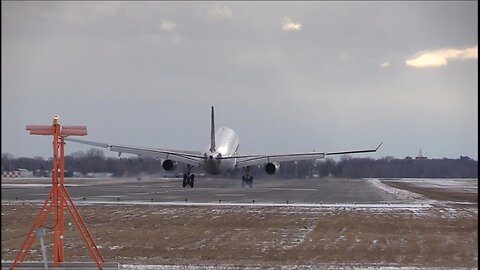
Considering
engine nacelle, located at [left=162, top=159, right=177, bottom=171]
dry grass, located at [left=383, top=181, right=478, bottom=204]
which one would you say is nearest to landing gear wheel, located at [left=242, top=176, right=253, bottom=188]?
engine nacelle, located at [left=162, top=159, right=177, bottom=171]

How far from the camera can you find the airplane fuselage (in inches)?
2141

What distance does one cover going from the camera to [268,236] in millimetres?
20609

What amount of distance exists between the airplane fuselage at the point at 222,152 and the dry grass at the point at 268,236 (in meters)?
23.9

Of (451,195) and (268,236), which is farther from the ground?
(451,195)

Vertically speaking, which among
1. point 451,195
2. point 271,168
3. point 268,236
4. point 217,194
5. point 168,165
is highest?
point 168,165

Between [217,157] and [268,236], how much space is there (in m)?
33.8

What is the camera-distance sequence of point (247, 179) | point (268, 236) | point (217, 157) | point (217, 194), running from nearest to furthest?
point (268, 236), point (217, 194), point (217, 157), point (247, 179)

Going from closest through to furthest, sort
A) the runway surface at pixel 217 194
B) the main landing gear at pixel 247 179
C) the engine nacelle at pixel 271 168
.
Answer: the runway surface at pixel 217 194, the main landing gear at pixel 247 179, the engine nacelle at pixel 271 168

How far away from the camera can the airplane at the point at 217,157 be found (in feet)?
183

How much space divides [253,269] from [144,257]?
131 inches

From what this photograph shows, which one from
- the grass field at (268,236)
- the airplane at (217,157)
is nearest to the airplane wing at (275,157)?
the airplane at (217,157)

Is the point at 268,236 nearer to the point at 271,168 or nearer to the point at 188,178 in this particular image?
the point at 188,178

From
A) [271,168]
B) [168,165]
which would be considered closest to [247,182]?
[271,168]

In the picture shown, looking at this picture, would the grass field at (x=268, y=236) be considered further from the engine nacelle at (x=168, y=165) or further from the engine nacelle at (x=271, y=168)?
the engine nacelle at (x=271, y=168)
